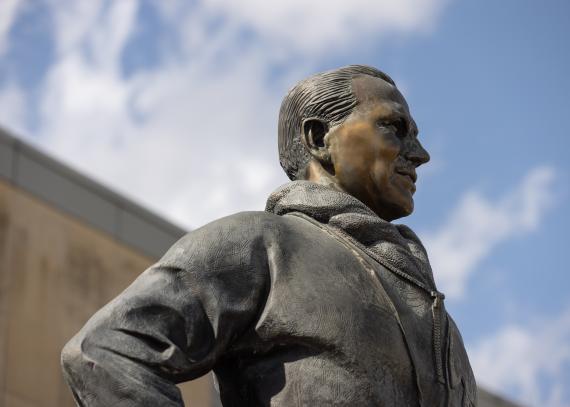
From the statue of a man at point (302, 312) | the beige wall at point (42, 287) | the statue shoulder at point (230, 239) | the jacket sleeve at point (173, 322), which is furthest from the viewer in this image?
the beige wall at point (42, 287)

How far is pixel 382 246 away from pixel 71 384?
1.15 m

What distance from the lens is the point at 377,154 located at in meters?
5.85

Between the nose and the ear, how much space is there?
27 cm

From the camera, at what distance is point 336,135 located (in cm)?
591

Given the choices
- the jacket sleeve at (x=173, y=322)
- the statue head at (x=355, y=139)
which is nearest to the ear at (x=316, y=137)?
the statue head at (x=355, y=139)

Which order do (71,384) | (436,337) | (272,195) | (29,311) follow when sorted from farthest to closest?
(29,311)
(272,195)
(436,337)
(71,384)

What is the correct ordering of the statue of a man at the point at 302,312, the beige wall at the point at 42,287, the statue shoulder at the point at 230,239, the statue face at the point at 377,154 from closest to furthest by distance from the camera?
1. the statue of a man at the point at 302,312
2. the statue shoulder at the point at 230,239
3. the statue face at the point at 377,154
4. the beige wall at the point at 42,287

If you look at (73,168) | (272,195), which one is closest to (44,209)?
(73,168)

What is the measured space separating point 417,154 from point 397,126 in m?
0.11

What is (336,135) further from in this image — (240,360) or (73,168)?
(73,168)

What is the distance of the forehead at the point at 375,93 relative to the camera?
595 centimetres

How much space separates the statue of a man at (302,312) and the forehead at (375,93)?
4 cm

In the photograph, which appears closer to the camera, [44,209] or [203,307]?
[203,307]

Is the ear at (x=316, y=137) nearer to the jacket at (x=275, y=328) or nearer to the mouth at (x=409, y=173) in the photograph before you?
the mouth at (x=409, y=173)
